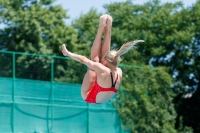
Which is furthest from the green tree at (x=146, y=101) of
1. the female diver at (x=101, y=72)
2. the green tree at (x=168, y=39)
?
the female diver at (x=101, y=72)

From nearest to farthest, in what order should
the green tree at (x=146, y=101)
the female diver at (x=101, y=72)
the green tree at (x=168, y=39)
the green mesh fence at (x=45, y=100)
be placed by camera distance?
the female diver at (x=101, y=72) → the green mesh fence at (x=45, y=100) → the green tree at (x=146, y=101) → the green tree at (x=168, y=39)

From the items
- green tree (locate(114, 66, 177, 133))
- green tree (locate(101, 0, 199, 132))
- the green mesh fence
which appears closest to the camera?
the green mesh fence

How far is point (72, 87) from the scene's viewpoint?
16.4m

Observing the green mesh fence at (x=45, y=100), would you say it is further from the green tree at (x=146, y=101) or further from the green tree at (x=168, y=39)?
the green tree at (x=168, y=39)

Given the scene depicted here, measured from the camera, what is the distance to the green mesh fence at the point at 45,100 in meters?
15.2

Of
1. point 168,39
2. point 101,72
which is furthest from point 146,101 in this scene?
point 101,72

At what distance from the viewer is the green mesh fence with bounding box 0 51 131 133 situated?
49.9ft

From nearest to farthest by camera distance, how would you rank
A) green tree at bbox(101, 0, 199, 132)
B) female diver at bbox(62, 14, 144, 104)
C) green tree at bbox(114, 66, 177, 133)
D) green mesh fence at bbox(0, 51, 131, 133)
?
1. female diver at bbox(62, 14, 144, 104)
2. green mesh fence at bbox(0, 51, 131, 133)
3. green tree at bbox(114, 66, 177, 133)
4. green tree at bbox(101, 0, 199, 132)

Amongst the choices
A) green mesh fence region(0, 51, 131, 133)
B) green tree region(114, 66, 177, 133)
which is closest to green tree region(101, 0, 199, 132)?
green tree region(114, 66, 177, 133)

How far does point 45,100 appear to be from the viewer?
15805mm

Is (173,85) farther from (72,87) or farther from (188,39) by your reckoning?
(72,87)

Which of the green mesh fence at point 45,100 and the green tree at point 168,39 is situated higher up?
the green tree at point 168,39

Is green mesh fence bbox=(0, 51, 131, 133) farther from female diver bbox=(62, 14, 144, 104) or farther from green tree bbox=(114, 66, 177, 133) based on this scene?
female diver bbox=(62, 14, 144, 104)

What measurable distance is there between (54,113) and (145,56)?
479 centimetres
